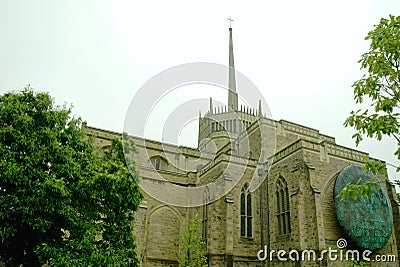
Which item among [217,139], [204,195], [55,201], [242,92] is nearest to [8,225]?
[55,201]

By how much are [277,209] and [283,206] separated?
585 millimetres

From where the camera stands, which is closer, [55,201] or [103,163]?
[55,201]

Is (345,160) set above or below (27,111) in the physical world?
above

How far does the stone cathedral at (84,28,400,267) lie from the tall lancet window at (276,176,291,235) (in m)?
0.07

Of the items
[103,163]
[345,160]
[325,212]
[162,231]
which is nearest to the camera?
[103,163]

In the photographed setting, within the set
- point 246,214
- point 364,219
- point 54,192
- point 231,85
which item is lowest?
point 54,192

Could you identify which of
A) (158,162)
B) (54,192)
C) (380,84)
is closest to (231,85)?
(158,162)

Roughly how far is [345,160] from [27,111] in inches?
790

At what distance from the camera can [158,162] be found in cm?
3447

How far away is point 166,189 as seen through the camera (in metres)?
27.6

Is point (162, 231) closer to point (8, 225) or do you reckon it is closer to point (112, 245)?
point (112, 245)

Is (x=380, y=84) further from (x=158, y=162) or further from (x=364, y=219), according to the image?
(x=158, y=162)

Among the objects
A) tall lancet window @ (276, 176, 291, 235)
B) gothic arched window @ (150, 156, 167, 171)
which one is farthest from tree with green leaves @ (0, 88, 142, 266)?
gothic arched window @ (150, 156, 167, 171)

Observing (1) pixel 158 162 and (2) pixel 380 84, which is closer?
(2) pixel 380 84
